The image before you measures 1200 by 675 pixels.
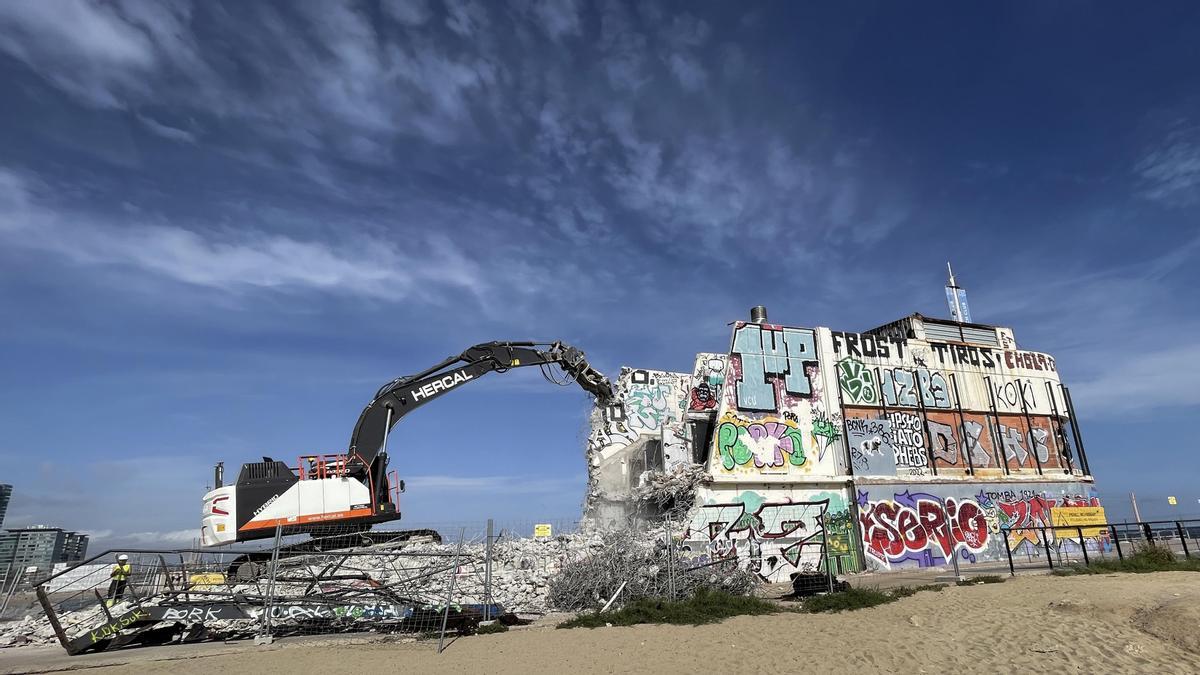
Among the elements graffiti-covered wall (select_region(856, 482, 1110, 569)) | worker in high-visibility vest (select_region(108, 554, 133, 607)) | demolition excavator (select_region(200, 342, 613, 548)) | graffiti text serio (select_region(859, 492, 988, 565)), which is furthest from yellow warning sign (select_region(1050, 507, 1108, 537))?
worker in high-visibility vest (select_region(108, 554, 133, 607))

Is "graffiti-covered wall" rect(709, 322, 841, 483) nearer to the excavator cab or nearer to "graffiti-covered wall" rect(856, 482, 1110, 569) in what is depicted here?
"graffiti-covered wall" rect(856, 482, 1110, 569)

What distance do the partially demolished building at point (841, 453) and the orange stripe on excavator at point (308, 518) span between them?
7769 millimetres

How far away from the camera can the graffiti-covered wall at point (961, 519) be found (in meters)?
22.0

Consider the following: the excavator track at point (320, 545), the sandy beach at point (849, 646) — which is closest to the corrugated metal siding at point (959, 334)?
the sandy beach at point (849, 646)

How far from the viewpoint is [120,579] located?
14500mm

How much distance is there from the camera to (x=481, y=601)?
15.7m

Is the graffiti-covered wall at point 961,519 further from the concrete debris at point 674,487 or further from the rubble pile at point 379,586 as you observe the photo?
the rubble pile at point 379,586

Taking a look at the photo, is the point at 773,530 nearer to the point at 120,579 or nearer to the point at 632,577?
the point at 632,577

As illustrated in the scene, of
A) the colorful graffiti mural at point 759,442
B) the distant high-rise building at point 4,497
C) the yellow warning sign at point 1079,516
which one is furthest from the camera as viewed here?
the distant high-rise building at point 4,497

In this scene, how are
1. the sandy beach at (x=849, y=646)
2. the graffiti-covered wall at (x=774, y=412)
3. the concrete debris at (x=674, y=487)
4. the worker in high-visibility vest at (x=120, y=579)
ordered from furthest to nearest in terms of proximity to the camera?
the graffiti-covered wall at (x=774, y=412)
the concrete debris at (x=674, y=487)
the worker in high-visibility vest at (x=120, y=579)
the sandy beach at (x=849, y=646)

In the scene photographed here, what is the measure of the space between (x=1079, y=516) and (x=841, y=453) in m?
11.0

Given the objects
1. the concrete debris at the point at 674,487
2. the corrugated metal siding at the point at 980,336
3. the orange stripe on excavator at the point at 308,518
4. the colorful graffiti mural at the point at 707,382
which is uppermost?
the corrugated metal siding at the point at 980,336

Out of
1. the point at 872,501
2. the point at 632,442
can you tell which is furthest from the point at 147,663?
the point at 872,501

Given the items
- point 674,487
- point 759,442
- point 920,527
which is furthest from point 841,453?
point 674,487
